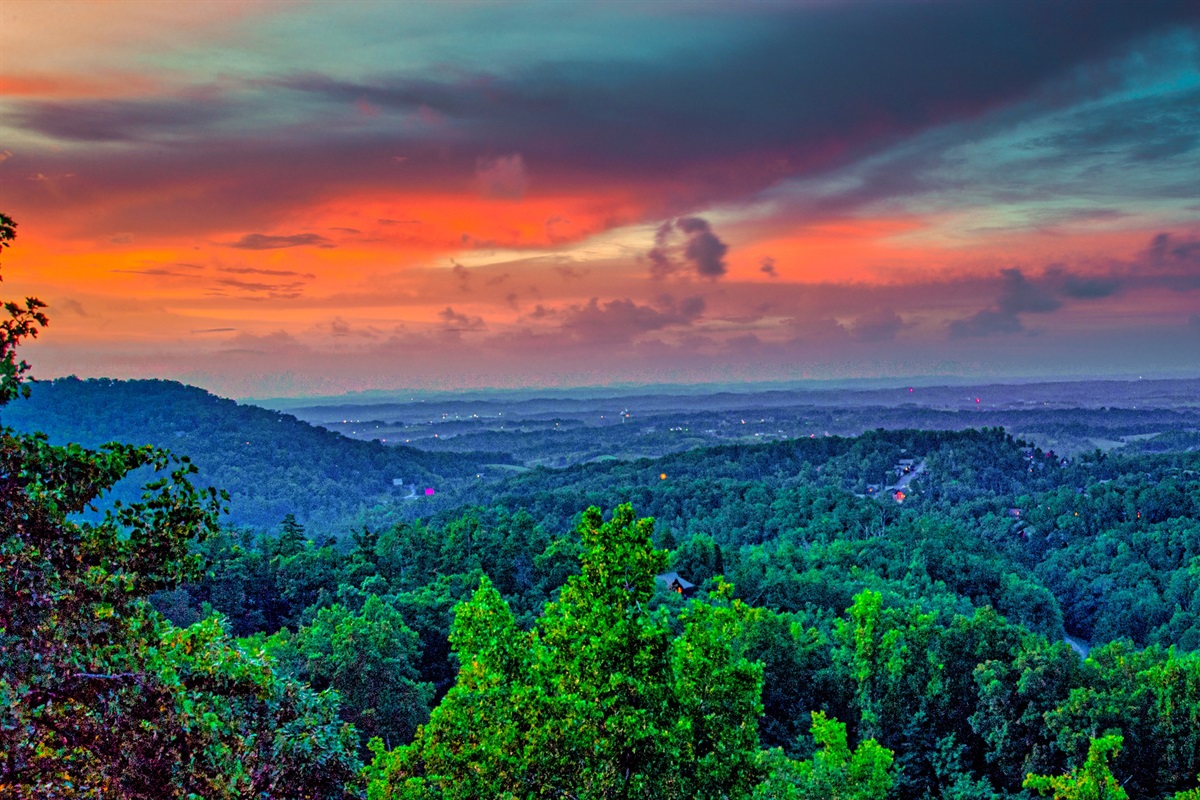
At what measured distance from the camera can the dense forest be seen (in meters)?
8.04

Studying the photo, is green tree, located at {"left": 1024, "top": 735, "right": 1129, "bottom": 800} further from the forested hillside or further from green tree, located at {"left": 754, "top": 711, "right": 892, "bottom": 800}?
green tree, located at {"left": 754, "top": 711, "right": 892, "bottom": 800}

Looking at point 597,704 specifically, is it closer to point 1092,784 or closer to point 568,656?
Answer: point 568,656

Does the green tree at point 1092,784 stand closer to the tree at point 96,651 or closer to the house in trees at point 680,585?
the tree at point 96,651

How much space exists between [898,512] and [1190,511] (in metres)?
33.9

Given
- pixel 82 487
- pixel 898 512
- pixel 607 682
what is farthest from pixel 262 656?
pixel 898 512

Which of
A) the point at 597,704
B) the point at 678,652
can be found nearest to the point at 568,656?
the point at 597,704

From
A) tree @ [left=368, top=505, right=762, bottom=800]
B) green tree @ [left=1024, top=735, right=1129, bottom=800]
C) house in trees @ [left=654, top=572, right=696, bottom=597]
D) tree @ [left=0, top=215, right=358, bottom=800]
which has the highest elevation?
tree @ [left=0, top=215, right=358, bottom=800]

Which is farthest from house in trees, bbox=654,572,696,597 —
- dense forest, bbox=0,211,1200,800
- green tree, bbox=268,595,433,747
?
green tree, bbox=268,595,433,747

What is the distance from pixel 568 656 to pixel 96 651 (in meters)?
6.50

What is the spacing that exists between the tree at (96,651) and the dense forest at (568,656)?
27 mm

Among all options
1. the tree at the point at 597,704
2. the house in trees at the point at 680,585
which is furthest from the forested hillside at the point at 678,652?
the house in trees at the point at 680,585

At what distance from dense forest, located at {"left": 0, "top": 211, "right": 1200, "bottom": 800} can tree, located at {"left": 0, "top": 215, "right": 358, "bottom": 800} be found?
0.09 feet

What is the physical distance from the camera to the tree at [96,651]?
7637mm

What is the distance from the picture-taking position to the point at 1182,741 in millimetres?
31797
